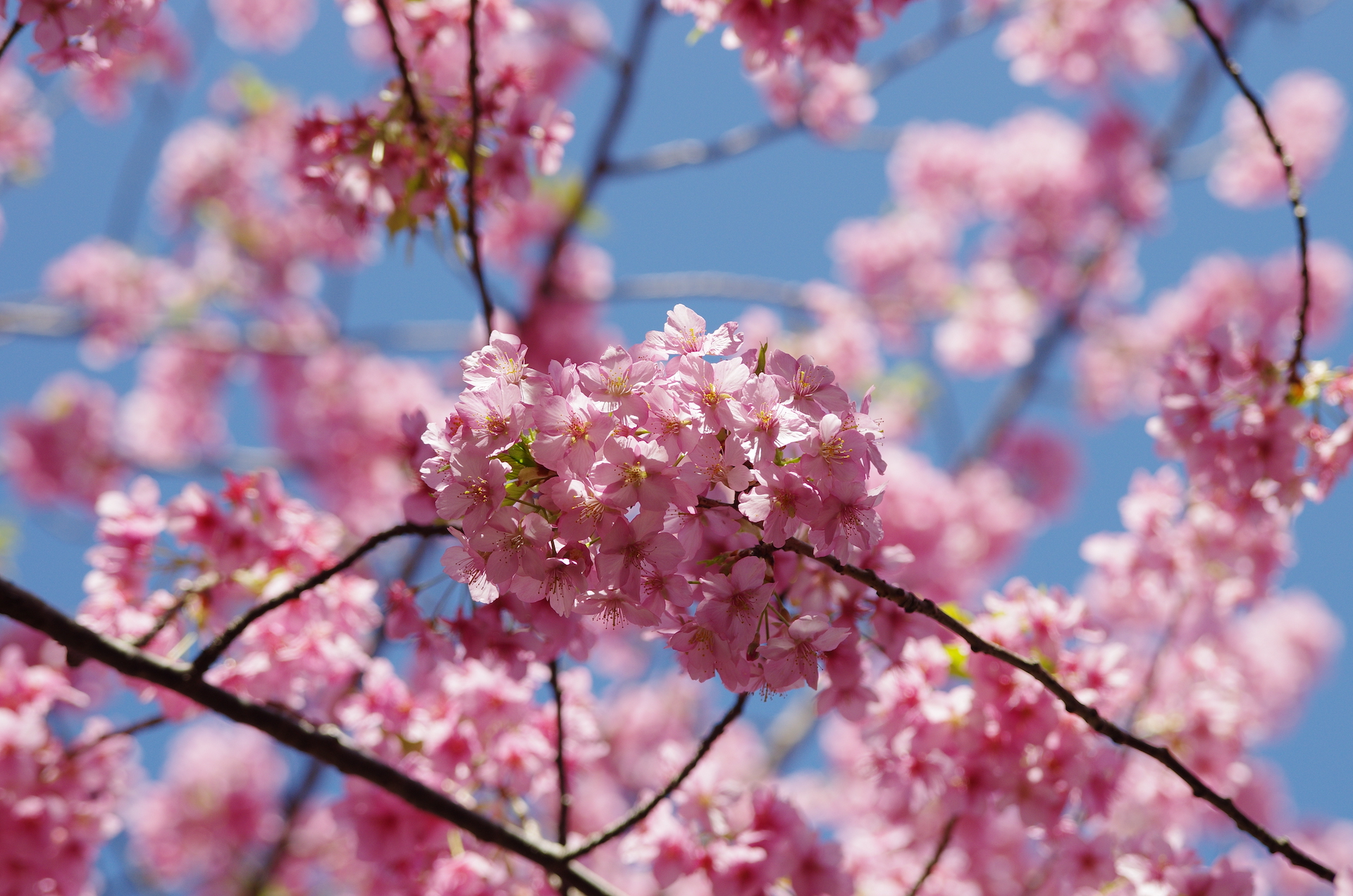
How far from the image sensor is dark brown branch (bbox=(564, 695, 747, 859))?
178 centimetres

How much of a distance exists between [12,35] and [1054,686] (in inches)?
97.2

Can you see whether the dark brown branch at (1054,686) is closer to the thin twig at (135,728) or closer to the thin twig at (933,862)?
the thin twig at (933,862)

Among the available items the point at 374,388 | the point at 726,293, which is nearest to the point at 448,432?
the point at 726,293

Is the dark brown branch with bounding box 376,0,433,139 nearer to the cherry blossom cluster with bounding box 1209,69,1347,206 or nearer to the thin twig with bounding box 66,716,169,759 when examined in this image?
the thin twig with bounding box 66,716,169,759

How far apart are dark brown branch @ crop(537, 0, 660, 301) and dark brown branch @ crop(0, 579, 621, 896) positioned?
10.8 ft

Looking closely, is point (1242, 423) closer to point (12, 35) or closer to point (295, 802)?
point (12, 35)

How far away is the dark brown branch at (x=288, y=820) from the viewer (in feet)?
15.9

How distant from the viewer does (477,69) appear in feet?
7.29

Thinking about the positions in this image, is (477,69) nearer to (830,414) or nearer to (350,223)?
(350,223)

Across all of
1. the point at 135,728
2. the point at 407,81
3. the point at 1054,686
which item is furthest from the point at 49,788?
the point at 1054,686

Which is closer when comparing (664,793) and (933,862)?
(664,793)

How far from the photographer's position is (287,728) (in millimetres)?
1937

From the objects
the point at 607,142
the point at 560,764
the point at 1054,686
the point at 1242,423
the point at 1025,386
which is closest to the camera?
the point at 1054,686

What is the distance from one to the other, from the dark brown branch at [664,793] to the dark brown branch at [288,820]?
3.16 metres
